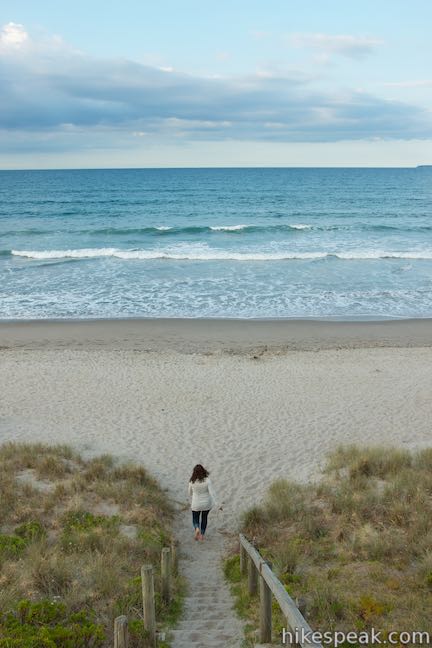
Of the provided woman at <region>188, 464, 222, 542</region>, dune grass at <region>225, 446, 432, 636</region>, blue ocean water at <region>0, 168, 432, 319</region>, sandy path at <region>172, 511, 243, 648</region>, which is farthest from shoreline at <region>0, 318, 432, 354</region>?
woman at <region>188, 464, 222, 542</region>

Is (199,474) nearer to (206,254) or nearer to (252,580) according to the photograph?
(252,580)

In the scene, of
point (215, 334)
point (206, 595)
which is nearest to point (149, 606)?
point (206, 595)

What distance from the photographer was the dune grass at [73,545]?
5.86 meters

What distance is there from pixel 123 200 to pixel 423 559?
69122 mm

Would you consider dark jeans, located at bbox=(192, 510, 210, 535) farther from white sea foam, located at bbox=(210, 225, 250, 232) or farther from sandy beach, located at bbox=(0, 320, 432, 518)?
white sea foam, located at bbox=(210, 225, 250, 232)

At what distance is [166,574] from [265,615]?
1.42m

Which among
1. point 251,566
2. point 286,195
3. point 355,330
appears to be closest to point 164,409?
point 251,566

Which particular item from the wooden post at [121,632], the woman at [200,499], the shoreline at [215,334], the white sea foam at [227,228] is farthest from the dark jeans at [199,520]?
the white sea foam at [227,228]

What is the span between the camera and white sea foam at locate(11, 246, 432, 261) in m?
36.7

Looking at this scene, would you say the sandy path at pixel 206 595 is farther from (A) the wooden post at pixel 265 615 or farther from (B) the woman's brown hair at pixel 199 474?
(B) the woman's brown hair at pixel 199 474

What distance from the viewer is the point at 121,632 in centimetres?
491

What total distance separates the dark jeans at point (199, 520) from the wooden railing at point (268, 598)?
57.3 inches

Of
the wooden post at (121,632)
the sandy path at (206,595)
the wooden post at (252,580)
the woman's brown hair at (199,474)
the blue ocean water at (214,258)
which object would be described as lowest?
the sandy path at (206,595)

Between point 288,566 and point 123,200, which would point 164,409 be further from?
point 123,200
